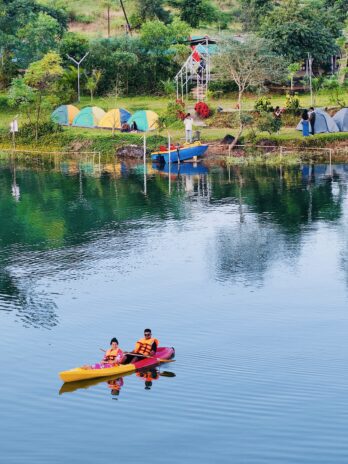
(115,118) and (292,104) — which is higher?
(292,104)

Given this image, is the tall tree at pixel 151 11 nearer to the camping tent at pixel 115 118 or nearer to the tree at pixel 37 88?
the tree at pixel 37 88

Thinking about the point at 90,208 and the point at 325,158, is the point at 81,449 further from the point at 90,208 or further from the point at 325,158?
the point at 325,158

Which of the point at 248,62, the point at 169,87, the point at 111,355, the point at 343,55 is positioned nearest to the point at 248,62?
the point at 248,62

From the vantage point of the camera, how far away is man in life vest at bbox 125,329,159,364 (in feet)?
85.3

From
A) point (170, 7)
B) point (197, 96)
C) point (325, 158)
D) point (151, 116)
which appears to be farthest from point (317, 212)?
point (170, 7)

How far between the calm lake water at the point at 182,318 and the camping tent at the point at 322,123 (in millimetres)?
9864

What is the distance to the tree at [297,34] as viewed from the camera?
229ft

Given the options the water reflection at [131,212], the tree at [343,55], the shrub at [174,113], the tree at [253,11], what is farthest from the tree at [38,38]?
the tree at [343,55]

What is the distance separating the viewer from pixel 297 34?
69.8 meters

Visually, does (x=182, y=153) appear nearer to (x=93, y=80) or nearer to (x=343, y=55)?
(x=93, y=80)

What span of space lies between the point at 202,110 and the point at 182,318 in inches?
1466

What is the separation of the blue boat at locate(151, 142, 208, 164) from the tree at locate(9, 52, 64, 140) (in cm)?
1084

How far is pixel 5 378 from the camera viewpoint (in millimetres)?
25219

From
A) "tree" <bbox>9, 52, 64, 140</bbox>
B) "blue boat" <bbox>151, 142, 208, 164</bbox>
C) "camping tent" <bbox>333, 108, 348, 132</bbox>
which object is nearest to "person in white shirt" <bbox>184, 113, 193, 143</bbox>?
"blue boat" <bbox>151, 142, 208, 164</bbox>
